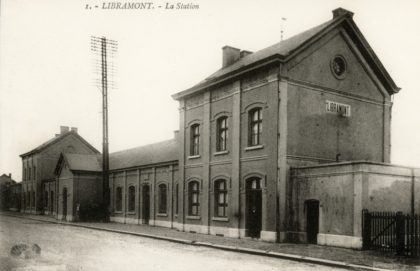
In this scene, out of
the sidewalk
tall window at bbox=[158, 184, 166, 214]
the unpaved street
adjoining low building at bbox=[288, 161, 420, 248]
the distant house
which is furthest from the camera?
the distant house

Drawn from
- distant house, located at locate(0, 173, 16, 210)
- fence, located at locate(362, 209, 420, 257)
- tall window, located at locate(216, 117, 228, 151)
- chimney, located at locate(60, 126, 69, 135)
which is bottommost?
distant house, located at locate(0, 173, 16, 210)

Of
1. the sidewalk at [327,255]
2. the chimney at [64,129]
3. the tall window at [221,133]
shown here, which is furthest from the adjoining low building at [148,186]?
the chimney at [64,129]

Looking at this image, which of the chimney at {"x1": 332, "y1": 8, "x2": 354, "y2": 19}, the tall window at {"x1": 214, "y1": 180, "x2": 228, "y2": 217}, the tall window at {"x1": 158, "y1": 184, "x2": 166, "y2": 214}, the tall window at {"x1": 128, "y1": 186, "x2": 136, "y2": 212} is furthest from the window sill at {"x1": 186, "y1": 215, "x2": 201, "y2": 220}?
the chimney at {"x1": 332, "y1": 8, "x2": 354, "y2": 19}

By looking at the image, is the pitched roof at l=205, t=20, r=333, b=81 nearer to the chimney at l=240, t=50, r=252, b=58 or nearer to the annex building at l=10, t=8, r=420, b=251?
the annex building at l=10, t=8, r=420, b=251

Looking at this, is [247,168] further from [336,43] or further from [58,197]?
[58,197]

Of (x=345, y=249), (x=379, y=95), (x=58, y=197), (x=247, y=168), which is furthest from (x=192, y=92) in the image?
(x=58, y=197)

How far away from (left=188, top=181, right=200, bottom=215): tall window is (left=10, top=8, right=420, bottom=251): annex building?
53mm

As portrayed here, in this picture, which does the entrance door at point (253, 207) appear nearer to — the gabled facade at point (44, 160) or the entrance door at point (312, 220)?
the entrance door at point (312, 220)

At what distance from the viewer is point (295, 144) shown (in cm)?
1908

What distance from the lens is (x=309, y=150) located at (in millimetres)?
19484

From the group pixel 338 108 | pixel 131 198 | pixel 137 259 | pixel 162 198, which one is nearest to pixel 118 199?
pixel 131 198

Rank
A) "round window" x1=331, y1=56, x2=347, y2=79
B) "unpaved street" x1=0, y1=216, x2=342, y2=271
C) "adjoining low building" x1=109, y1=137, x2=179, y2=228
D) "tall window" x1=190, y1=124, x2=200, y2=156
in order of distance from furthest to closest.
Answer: "adjoining low building" x1=109, y1=137, x2=179, y2=228 < "tall window" x1=190, y1=124, x2=200, y2=156 < "round window" x1=331, y1=56, x2=347, y2=79 < "unpaved street" x1=0, y1=216, x2=342, y2=271

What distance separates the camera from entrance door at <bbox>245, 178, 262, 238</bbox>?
1997 cm

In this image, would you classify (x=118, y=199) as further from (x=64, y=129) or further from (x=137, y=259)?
A: (x=64, y=129)
